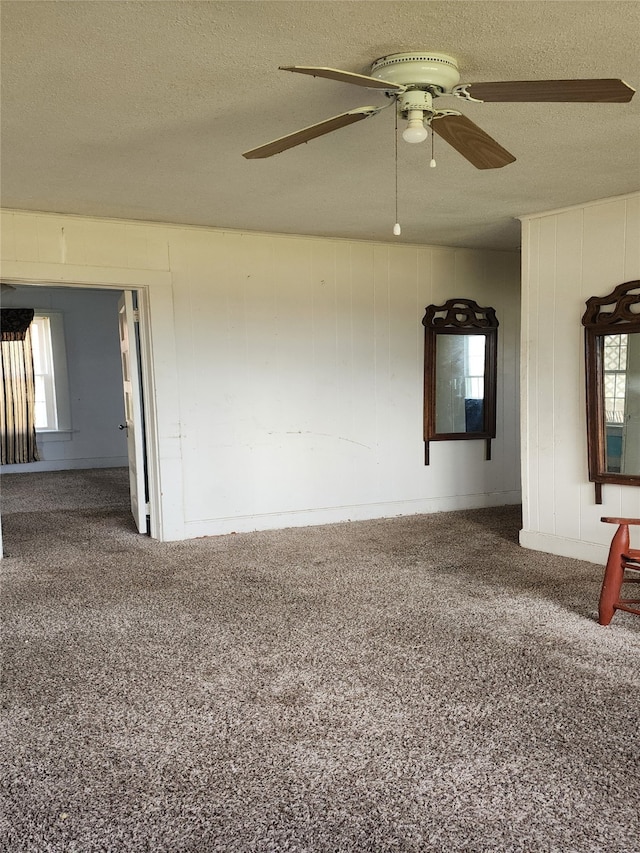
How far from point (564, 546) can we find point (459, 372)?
6.73 ft

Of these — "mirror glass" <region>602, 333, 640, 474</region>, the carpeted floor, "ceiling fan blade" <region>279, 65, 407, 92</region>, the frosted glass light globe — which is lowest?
the carpeted floor

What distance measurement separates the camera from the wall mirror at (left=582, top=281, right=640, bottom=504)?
4367 mm

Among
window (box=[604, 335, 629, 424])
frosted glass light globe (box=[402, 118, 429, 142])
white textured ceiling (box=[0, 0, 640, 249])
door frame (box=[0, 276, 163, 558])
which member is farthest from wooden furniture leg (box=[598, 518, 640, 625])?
door frame (box=[0, 276, 163, 558])

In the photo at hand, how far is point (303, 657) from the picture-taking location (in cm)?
307

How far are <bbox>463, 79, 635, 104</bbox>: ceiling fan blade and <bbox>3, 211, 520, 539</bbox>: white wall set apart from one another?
339 centimetres

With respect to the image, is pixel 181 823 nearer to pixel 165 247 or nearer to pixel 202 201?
pixel 202 201

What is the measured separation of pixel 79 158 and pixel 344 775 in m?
3.23

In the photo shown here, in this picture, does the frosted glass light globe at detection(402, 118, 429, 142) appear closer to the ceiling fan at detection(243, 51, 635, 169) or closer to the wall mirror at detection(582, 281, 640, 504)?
the ceiling fan at detection(243, 51, 635, 169)

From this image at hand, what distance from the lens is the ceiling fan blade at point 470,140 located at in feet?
8.03

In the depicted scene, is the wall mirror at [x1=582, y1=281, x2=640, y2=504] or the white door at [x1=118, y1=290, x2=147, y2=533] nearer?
the wall mirror at [x1=582, y1=281, x2=640, y2=504]

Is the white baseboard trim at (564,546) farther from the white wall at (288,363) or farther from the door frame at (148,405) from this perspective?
the door frame at (148,405)

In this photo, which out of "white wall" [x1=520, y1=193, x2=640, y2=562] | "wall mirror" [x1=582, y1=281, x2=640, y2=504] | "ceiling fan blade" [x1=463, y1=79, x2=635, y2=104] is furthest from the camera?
"white wall" [x1=520, y1=193, x2=640, y2=562]

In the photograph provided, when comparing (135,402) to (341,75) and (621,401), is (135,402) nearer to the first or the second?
(621,401)

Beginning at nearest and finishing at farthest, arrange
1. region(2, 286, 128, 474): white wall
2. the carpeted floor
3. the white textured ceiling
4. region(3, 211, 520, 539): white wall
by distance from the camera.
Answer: the carpeted floor
the white textured ceiling
region(3, 211, 520, 539): white wall
region(2, 286, 128, 474): white wall
